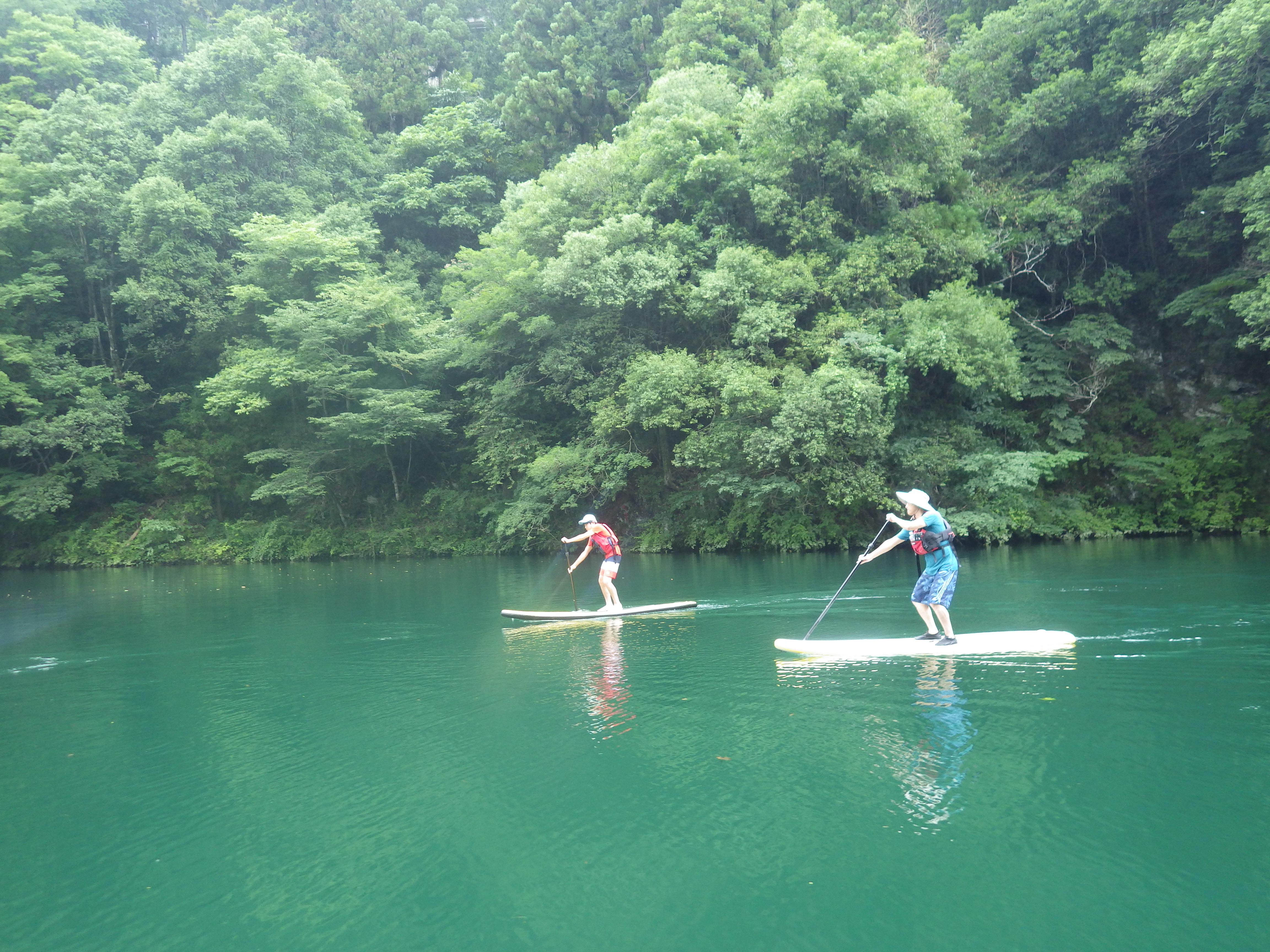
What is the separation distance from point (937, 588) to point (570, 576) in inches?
429

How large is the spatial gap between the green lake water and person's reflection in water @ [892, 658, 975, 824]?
26 millimetres

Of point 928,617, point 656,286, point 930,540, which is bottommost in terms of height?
point 928,617

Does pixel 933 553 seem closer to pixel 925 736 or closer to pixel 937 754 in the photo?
pixel 925 736

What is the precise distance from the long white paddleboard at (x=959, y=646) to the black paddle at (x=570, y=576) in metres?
4.97

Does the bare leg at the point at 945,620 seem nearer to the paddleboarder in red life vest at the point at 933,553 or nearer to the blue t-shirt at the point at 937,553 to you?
the paddleboarder in red life vest at the point at 933,553

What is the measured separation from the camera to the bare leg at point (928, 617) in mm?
9414

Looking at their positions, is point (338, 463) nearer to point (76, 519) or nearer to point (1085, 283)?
point (76, 519)

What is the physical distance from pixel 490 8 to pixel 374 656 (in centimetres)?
4458

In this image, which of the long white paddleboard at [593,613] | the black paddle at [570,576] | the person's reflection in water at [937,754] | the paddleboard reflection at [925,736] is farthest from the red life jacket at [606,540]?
the person's reflection in water at [937,754]

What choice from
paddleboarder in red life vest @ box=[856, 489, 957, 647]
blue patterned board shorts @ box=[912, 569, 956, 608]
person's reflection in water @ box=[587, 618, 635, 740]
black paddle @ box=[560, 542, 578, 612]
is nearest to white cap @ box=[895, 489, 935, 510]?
paddleboarder in red life vest @ box=[856, 489, 957, 647]

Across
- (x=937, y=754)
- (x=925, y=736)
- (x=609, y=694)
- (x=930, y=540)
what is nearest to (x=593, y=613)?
(x=609, y=694)

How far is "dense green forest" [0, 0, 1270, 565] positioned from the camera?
2208 centimetres

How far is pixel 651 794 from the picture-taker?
17.4 ft

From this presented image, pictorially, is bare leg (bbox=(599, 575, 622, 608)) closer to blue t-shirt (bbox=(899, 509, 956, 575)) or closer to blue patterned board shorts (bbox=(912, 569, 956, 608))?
blue patterned board shorts (bbox=(912, 569, 956, 608))
